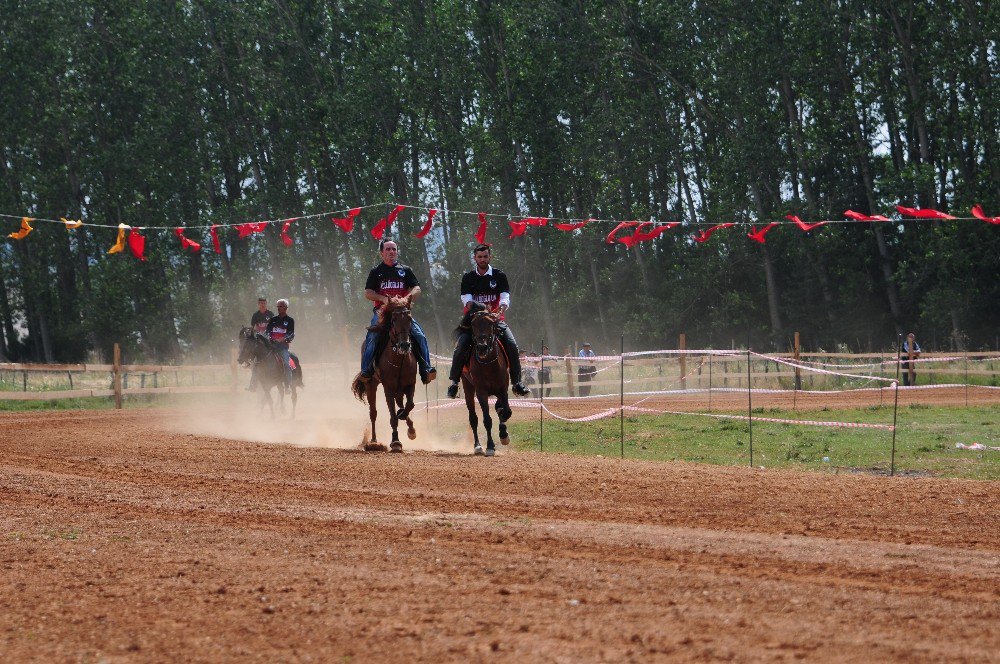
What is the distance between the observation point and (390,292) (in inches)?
687

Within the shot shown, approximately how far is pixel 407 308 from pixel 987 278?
99.1 feet

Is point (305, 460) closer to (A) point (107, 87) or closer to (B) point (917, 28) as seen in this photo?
(B) point (917, 28)

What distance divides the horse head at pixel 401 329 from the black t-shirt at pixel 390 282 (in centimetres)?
64

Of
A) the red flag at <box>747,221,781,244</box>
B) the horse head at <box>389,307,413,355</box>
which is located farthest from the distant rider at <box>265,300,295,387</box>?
the red flag at <box>747,221,781,244</box>

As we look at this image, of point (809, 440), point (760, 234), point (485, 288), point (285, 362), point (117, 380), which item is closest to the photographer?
point (485, 288)

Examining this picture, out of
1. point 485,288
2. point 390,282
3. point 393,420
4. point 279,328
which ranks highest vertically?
point 390,282

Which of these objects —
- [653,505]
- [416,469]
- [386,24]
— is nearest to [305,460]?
[416,469]

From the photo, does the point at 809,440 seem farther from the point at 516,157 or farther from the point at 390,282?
the point at 516,157

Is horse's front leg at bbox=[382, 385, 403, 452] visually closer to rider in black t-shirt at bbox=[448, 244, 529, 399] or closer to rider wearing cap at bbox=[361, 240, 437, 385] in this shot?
rider wearing cap at bbox=[361, 240, 437, 385]

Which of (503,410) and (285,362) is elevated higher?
(285,362)

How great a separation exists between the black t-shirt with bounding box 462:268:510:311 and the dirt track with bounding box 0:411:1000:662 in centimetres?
388

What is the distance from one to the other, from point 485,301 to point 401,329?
127 centimetres

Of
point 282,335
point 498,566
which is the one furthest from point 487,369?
point 282,335

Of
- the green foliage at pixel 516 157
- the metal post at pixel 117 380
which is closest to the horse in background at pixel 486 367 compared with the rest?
the metal post at pixel 117 380
